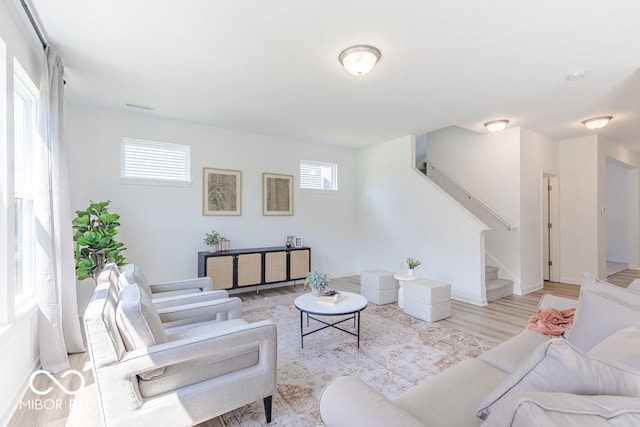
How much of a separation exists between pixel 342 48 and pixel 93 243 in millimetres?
3356

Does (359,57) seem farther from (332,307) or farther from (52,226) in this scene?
(52,226)

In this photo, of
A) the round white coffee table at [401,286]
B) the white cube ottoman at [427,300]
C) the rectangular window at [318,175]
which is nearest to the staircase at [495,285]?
the white cube ottoman at [427,300]

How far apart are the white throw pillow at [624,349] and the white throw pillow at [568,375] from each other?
0.45 ft

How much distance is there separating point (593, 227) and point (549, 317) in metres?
4.66

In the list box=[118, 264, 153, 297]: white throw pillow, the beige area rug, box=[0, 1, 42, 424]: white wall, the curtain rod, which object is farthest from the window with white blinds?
the beige area rug

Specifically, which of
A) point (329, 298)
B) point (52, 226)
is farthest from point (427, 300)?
point (52, 226)

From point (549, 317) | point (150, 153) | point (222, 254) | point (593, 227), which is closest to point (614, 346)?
point (549, 317)

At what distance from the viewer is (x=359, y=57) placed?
2631 mm

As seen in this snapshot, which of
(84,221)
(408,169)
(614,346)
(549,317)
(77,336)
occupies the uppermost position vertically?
(408,169)

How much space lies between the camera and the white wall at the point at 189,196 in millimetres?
4098

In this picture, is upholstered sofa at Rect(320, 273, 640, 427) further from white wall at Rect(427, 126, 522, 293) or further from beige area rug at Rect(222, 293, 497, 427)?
white wall at Rect(427, 126, 522, 293)

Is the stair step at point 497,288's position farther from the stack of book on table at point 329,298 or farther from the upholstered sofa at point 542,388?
the upholstered sofa at point 542,388

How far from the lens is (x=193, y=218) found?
4.78m

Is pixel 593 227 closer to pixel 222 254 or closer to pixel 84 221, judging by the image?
pixel 222 254
